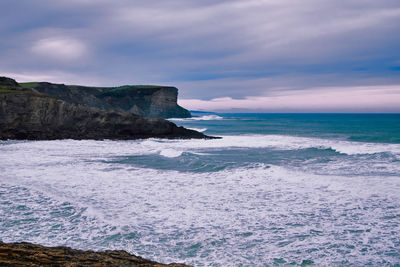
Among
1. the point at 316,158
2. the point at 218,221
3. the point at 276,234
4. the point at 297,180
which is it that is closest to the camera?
the point at 276,234

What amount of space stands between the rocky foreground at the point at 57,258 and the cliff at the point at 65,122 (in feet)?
86.8

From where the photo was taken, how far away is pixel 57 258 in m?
4.22

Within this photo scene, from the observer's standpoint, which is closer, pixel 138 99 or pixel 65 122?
pixel 65 122

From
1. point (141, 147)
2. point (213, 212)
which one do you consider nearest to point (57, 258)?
point (213, 212)

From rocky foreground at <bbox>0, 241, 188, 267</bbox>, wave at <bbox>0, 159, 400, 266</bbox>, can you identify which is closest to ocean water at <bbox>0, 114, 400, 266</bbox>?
wave at <bbox>0, 159, 400, 266</bbox>

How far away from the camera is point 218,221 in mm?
7695

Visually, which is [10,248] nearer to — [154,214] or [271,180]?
[154,214]

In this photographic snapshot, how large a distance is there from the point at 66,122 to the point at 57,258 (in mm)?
30249

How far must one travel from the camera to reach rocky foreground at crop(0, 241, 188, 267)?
13.0ft

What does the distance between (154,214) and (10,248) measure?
4.23 m

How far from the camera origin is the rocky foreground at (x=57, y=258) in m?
3.97

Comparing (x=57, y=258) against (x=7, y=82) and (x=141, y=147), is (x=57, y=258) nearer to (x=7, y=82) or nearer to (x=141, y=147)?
(x=141, y=147)

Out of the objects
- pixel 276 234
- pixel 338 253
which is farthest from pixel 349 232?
pixel 276 234

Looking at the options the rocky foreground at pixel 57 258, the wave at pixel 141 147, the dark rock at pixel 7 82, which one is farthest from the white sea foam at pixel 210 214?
the dark rock at pixel 7 82
